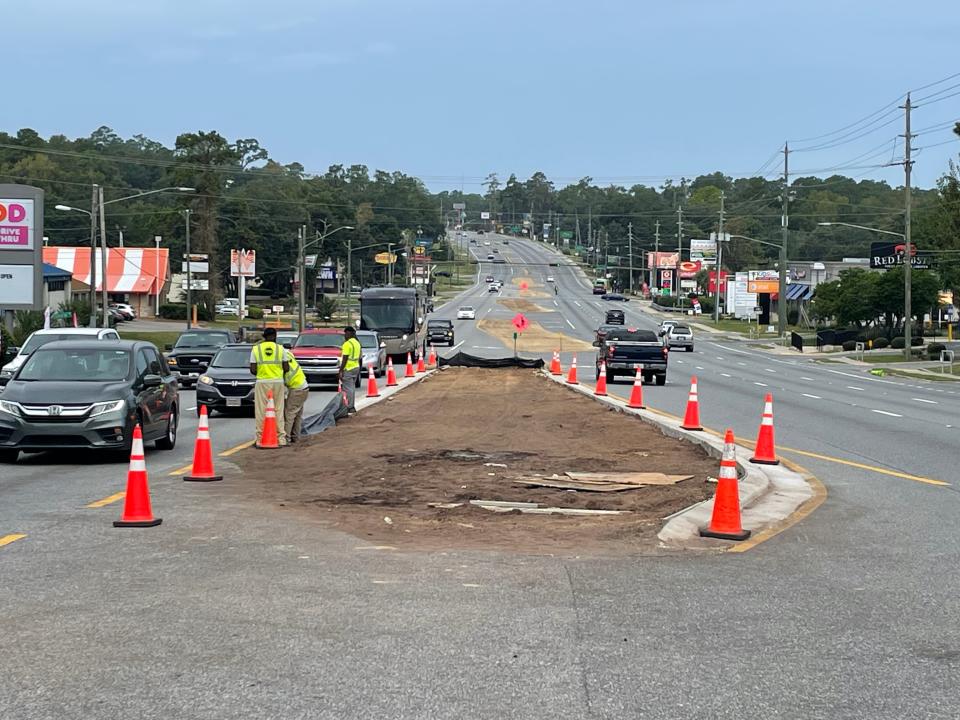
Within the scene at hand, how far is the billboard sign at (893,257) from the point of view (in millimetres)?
80375

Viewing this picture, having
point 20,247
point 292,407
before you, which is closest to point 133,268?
point 20,247

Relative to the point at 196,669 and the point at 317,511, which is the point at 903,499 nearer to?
the point at 317,511

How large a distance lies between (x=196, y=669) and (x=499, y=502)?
6596mm

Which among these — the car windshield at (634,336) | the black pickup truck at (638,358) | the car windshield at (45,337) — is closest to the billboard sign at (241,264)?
the car windshield at (634,336)

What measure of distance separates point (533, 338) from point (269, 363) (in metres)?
72.8

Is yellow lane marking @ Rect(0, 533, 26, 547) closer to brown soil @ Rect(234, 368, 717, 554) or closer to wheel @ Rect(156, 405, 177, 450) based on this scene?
brown soil @ Rect(234, 368, 717, 554)

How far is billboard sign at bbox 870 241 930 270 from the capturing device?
80.4 m

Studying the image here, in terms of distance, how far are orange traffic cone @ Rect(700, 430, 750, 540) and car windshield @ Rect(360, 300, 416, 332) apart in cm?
4439

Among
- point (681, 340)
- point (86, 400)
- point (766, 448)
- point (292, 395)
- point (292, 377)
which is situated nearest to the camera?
point (766, 448)

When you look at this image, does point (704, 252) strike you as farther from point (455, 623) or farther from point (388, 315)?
point (455, 623)

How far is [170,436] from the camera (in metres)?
19.0

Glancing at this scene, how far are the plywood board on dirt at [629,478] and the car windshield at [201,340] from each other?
24875 mm

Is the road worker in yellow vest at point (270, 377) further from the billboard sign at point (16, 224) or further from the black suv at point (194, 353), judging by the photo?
the billboard sign at point (16, 224)

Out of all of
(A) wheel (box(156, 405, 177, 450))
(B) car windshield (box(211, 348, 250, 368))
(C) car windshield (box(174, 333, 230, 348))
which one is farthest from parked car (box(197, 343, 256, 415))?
(C) car windshield (box(174, 333, 230, 348))
